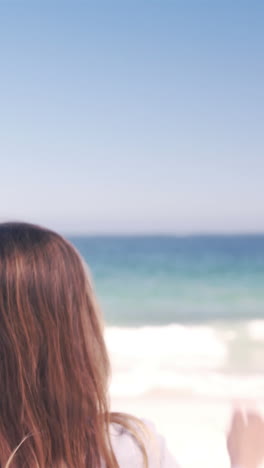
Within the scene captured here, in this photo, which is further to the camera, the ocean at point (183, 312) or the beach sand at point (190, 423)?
the ocean at point (183, 312)

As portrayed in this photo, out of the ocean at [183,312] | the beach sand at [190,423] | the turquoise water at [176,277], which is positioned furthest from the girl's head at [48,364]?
the turquoise water at [176,277]

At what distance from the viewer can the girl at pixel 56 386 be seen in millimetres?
1202

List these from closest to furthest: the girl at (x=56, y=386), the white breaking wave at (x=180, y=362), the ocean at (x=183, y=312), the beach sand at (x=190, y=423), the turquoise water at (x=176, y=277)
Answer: the girl at (x=56, y=386) < the beach sand at (x=190, y=423) < the white breaking wave at (x=180, y=362) < the ocean at (x=183, y=312) < the turquoise water at (x=176, y=277)

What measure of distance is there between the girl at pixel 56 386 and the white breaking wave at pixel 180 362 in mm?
3249

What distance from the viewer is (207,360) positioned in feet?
20.8

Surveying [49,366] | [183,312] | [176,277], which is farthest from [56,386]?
[176,277]

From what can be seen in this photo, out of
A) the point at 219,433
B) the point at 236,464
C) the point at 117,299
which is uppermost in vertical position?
the point at 236,464

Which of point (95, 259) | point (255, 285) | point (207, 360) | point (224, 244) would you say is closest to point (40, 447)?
point (207, 360)

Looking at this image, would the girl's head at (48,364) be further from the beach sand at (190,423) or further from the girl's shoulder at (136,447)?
the beach sand at (190,423)

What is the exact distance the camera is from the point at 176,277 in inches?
674

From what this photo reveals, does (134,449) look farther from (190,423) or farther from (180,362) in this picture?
(180,362)

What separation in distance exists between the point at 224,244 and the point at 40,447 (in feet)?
73.4

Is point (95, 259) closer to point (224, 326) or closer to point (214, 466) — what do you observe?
point (224, 326)

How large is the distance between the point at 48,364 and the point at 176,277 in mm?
15937
